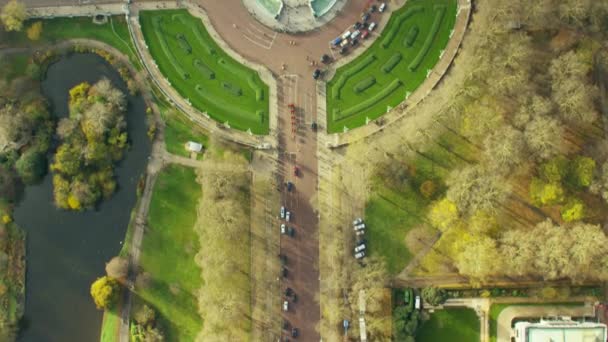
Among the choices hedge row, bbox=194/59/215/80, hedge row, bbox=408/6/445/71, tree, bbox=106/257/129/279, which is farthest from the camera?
hedge row, bbox=194/59/215/80

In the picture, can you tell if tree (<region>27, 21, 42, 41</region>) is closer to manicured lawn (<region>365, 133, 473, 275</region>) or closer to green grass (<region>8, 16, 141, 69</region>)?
green grass (<region>8, 16, 141, 69</region>)

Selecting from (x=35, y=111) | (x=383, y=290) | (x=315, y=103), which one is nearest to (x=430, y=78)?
(x=315, y=103)

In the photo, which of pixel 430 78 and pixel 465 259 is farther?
pixel 430 78

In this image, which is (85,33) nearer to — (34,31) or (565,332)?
(34,31)

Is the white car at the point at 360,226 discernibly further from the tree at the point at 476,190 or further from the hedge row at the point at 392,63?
the hedge row at the point at 392,63

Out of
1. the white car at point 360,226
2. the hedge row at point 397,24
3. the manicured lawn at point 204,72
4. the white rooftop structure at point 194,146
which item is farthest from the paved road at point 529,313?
the white rooftop structure at point 194,146

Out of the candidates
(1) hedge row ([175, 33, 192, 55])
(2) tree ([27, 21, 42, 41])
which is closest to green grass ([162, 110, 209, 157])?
(1) hedge row ([175, 33, 192, 55])

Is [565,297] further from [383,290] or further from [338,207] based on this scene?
[338,207]
